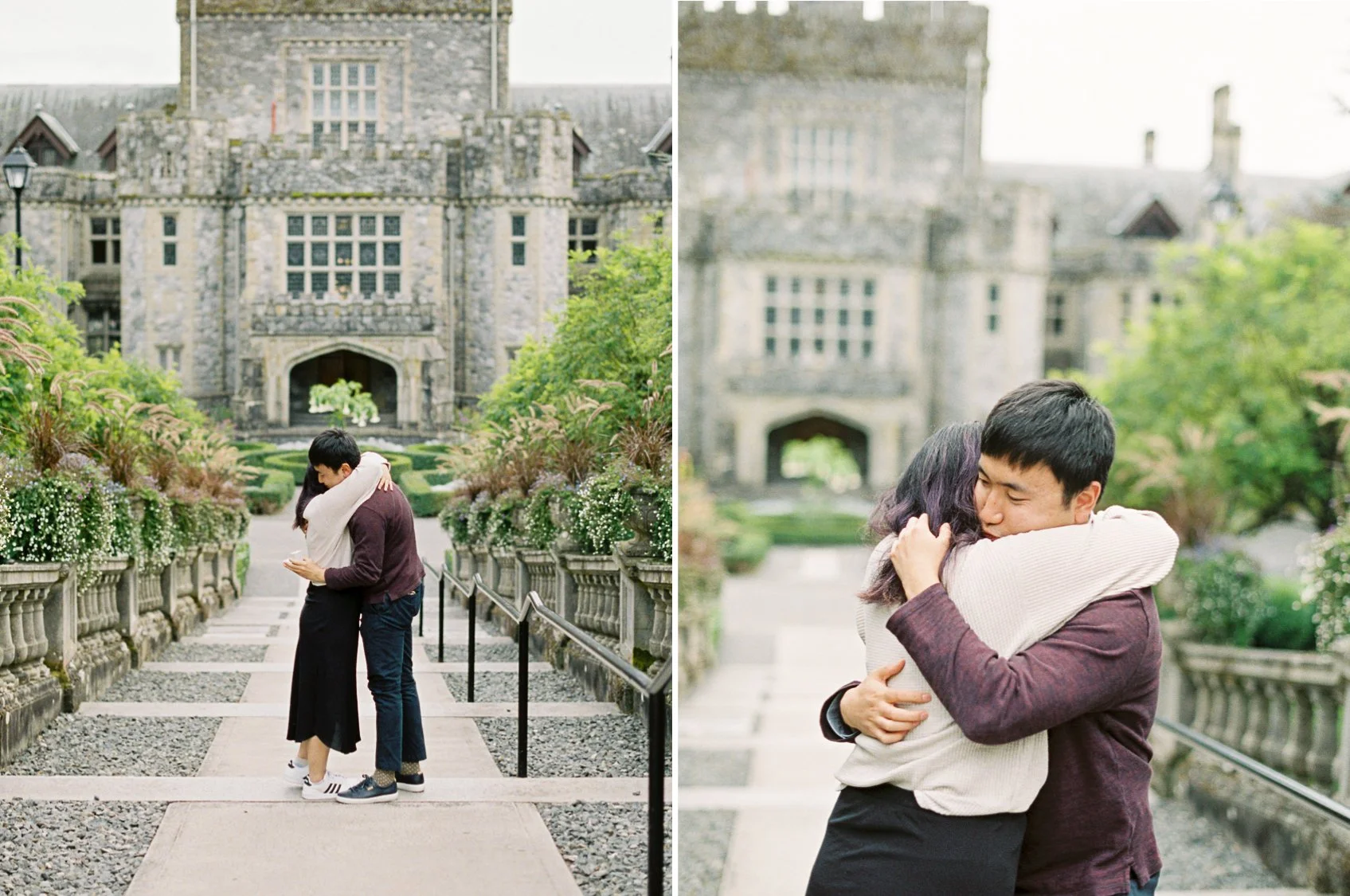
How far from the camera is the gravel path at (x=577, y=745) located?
2.61m

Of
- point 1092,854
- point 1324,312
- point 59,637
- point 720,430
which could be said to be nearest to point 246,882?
point 59,637

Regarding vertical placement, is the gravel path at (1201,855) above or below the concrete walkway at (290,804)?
below

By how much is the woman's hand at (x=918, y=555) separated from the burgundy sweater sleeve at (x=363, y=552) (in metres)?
1.24

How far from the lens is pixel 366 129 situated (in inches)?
107

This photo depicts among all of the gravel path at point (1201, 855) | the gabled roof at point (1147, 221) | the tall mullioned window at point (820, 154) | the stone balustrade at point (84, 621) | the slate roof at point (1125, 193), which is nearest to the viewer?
the stone balustrade at point (84, 621)

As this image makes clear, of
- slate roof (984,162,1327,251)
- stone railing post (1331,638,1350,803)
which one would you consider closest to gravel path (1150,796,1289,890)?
stone railing post (1331,638,1350,803)

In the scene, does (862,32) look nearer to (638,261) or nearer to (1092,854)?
(638,261)

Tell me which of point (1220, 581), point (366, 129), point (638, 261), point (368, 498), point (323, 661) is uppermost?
point (366, 129)

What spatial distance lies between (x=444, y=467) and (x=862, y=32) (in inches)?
195

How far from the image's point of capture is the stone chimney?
7039 millimetres

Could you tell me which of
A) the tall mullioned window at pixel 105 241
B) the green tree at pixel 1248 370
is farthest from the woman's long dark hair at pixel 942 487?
the green tree at pixel 1248 370

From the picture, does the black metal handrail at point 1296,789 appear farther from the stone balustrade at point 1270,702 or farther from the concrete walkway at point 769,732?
the concrete walkway at point 769,732

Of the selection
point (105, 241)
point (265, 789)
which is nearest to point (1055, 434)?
point (265, 789)

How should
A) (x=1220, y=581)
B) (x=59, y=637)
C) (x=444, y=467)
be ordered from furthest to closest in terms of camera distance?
1. (x=1220, y=581)
2. (x=444, y=467)
3. (x=59, y=637)
